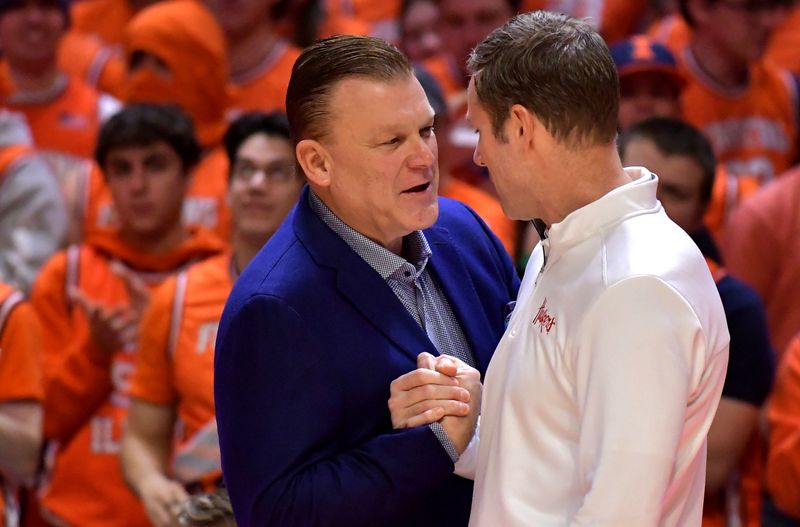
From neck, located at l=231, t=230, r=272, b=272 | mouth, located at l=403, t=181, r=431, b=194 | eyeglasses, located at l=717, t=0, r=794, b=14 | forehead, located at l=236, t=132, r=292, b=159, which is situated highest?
mouth, located at l=403, t=181, r=431, b=194

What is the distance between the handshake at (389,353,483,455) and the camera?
8.34 ft

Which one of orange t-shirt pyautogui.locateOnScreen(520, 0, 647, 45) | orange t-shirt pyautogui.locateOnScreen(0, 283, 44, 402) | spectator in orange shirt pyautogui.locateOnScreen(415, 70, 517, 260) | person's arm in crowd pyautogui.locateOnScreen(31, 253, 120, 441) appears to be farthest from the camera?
orange t-shirt pyautogui.locateOnScreen(520, 0, 647, 45)

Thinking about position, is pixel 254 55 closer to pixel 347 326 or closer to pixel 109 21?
pixel 109 21

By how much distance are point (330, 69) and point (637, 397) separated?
3.19 feet

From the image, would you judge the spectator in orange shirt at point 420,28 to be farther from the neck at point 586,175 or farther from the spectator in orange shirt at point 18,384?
the neck at point 586,175

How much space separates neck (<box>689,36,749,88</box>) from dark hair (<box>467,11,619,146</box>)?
150 inches

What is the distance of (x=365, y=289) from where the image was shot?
2.71 meters

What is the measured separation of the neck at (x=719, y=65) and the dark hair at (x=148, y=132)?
2430 millimetres

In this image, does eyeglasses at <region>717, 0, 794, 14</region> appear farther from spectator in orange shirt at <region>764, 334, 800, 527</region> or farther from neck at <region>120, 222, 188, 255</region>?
neck at <region>120, 222, 188, 255</region>

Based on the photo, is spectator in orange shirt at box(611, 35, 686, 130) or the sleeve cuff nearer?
the sleeve cuff

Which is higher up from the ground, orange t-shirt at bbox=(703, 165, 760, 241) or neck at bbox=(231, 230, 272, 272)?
neck at bbox=(231, 230, 272, 272)

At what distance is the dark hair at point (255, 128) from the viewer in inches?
177

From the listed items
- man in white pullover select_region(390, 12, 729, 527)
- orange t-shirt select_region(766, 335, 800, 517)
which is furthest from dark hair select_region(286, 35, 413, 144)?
orange t-shirt select_region(766, 335, 800, 517)

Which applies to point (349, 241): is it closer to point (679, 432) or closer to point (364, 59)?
point (364, 59)
